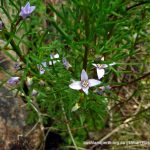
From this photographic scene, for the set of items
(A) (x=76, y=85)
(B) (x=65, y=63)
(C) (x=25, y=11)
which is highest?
(C) (x=25, y=11)

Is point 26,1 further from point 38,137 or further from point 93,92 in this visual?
point 38,137

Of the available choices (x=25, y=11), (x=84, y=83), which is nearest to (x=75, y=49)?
(x=84, y=83)

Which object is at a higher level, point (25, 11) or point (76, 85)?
point (25, 11)

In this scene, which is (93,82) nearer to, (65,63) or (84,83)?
(84,83)

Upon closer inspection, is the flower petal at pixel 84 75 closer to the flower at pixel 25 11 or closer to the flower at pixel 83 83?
the flower at pixel 83 83

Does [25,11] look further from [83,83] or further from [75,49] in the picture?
[83,83]

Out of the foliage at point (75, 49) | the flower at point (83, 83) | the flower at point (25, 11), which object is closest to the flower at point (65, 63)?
the foliage at point (75, 49)

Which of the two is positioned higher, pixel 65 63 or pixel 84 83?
pixel 65 63

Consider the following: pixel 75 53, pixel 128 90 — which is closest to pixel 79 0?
pixel 75 53

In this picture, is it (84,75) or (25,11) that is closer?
(25,11)

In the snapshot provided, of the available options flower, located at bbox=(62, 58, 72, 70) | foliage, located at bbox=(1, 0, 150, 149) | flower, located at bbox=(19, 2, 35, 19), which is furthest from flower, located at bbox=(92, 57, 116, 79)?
flower, located at bbox=(19, 2, 35, 19)

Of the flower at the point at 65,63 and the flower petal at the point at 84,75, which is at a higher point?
the flower at the point at 65,63

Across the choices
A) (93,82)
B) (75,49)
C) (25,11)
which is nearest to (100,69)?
(93,82)
